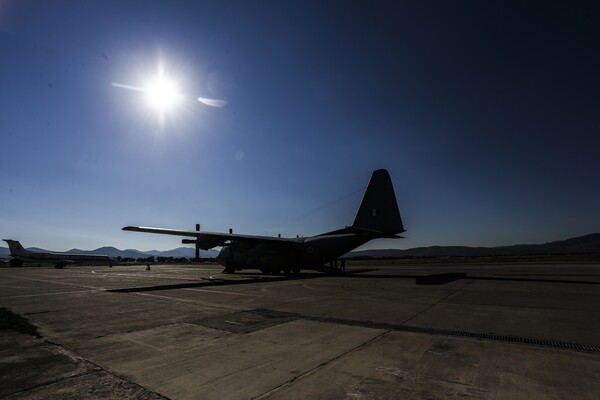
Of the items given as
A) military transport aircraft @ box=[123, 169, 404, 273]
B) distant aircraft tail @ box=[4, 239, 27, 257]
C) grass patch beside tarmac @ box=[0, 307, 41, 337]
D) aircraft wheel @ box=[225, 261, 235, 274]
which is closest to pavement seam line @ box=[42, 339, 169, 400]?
grass patch beside tarmac @ box=[0, 307, 41, 337]

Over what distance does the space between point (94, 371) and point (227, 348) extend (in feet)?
6.73

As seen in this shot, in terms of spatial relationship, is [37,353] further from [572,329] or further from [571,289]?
[571,289]

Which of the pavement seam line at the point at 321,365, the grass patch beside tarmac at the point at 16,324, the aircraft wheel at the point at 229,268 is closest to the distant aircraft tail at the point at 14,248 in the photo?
the aircraft wheel at the point at 229,268

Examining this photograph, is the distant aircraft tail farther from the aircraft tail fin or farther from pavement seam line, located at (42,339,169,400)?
pavement seam line, located at (42,339,169,400)

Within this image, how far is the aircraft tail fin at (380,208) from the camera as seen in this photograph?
23.6 metres

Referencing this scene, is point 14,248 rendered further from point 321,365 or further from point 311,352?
point 321,365

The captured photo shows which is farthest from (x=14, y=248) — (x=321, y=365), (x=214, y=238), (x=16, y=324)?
(x=321, y=365)

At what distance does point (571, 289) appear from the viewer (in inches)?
532

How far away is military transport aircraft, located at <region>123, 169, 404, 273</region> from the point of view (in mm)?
23766

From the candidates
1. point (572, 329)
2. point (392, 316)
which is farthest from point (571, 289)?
point (392, 316)

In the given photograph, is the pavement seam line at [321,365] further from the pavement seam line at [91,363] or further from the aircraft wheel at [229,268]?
the aircraft wheel at [229,268]

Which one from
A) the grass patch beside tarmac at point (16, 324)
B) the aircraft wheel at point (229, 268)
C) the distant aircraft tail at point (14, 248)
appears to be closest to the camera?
the grass patch beside tarmac at point (16, 324)

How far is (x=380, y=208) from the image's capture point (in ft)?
79.1

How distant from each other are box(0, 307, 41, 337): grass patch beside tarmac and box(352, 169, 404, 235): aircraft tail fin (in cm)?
1933
